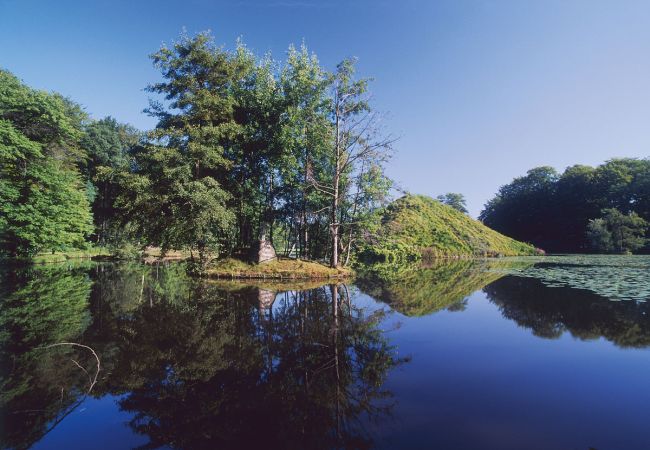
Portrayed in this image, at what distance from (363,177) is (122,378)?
15314 mm

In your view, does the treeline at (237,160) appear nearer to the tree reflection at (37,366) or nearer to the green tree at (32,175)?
the green tree at (32,175)

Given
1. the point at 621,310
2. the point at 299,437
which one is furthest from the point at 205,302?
the point at 621,310

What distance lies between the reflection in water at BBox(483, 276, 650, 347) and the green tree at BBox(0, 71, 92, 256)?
30.2 meters

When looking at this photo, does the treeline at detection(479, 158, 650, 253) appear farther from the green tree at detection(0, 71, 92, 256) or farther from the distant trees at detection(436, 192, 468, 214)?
the green tree at detection(0, 71, 92, 256)

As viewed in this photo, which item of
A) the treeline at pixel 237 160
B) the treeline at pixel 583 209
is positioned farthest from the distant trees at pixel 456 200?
the treeline at pixel 237 160

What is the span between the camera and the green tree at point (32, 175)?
74.7 ft

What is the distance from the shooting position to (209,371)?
477cm

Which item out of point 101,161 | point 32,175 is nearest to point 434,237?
point 32,175

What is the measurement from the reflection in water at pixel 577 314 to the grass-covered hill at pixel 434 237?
26.5 m

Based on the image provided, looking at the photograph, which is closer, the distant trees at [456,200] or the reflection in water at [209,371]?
the reflection in water at [209,371]

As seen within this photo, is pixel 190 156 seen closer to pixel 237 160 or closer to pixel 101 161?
pixel 237 160

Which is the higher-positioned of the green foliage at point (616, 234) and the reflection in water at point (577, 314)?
the green foliage at point (616, 234)

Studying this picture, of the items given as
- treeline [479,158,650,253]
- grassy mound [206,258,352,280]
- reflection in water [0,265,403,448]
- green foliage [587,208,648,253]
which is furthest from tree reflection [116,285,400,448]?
treeline [479,158,650,253]

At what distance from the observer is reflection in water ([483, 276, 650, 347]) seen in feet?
21.2
